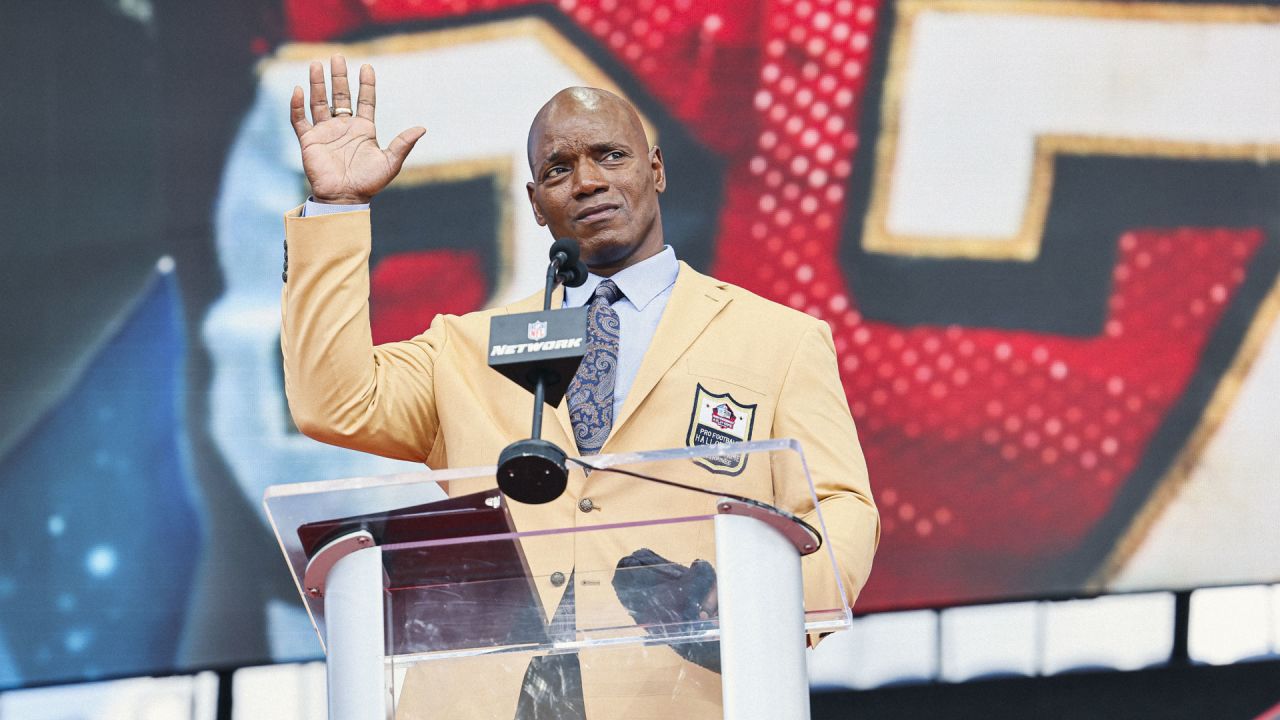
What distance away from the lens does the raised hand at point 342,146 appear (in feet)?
7.00

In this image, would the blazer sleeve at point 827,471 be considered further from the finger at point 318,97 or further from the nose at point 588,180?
the finger at point 318,97

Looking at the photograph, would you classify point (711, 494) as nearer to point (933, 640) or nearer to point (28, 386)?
point (933, 640)

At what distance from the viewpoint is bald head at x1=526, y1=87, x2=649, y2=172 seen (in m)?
2.74

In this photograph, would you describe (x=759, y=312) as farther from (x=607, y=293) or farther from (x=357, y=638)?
(x=357, y=638)

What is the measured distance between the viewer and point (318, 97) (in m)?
2.25

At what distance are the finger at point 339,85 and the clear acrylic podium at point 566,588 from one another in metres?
0.81

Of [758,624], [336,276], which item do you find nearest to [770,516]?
[758,624]

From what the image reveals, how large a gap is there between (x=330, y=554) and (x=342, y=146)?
0.73 metres

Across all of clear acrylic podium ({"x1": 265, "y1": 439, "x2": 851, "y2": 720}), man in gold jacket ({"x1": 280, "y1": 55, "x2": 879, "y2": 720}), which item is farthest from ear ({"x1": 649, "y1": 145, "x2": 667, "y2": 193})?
clear acrylic podium ({"x1": 265, "y1": 439, "x2": 851, "y2": 720})

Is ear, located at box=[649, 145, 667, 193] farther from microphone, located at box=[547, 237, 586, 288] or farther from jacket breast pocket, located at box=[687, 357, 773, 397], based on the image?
microphone, located at box=[547, 237, 586, 288]

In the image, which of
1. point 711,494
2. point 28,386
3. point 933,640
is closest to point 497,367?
point 711,494

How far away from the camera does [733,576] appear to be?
1.58m

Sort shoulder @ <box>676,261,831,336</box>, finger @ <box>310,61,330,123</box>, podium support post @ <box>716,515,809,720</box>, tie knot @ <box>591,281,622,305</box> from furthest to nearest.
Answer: tie knot @ <box>591,281,622,305</box>, shoulder @ <box>676,261,831,336</box>, finger @ <box>310,61,330,123</box>, podium support post @ <box>716,515,809,720</box>

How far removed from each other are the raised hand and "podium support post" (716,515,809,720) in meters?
0.79
